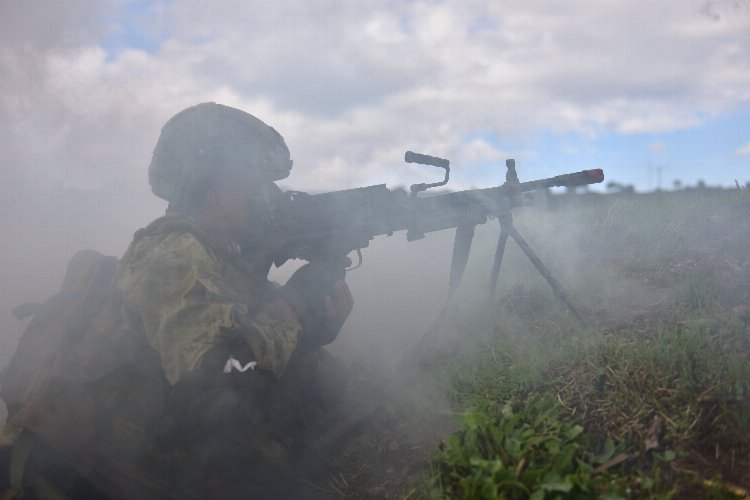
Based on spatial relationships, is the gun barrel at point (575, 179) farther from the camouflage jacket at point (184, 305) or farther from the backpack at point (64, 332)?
the backpack at point (64, 332)

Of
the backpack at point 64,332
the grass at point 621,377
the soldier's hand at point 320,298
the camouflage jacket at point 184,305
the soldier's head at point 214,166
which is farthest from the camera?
the soldier's hand at point 320,298

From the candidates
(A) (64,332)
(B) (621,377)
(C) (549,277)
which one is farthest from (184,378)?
(C) (549,277)

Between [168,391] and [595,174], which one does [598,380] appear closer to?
[595,174]

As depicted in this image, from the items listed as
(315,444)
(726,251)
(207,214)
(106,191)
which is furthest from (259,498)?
(106,191)

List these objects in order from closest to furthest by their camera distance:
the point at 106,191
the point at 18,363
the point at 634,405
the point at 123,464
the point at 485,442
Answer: the point at 485,442 → the point at 634,405 → the point at 123,464 → the point at 18,363 → the point at 106,191

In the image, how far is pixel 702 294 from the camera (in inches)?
180

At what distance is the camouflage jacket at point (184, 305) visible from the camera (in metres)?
3.78

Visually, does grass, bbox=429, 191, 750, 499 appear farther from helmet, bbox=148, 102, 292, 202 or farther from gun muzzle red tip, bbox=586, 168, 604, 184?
helmet, bbox=148, 102, 292, 202

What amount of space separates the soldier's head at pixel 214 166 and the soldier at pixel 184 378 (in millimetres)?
16

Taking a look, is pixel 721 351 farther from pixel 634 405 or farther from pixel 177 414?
pixel 177 414

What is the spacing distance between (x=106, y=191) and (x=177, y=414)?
789 inches

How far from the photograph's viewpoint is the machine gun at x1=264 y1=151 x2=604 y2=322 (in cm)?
494

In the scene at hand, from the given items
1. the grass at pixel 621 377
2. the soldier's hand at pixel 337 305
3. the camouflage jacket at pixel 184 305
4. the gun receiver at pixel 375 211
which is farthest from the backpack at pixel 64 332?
the grass at pixel 621 377

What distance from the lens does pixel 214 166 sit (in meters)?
4.62
